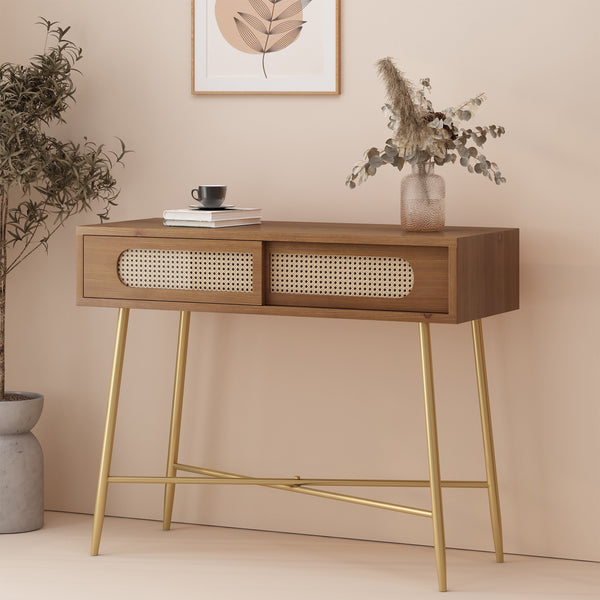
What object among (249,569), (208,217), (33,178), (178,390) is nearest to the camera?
(208,217)

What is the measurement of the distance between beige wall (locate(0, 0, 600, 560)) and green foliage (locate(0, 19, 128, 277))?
0.20 feet

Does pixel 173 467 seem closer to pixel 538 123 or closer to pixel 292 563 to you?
pixel 292 563

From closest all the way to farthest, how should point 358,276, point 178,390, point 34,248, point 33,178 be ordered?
point 358,276 < point 33,178 < point 178,390 < point 34,248

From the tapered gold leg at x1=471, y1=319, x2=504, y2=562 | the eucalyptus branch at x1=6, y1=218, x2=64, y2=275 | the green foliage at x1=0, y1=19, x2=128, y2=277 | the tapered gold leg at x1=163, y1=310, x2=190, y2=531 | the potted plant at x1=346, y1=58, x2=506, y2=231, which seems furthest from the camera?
the eucalyptus branch at x1=6, y1=218, x2=64, y2=275

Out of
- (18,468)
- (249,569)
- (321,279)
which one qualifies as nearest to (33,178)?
(18,468)

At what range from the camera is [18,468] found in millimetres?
3500

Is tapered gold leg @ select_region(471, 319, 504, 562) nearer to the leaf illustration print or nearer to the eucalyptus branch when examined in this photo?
the leaf illustration print

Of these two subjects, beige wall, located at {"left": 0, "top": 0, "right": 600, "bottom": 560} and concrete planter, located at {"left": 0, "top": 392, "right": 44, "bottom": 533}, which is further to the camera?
concrete planter, located at {"left": 0, "top": 392, "right": 44, "bottom": 533}

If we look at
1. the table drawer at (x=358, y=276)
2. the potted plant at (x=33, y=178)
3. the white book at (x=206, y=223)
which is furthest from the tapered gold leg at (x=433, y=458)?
the potted plant at (x=33, y=178)

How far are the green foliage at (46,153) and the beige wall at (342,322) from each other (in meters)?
0.06

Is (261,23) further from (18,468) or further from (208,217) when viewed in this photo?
(18,468)

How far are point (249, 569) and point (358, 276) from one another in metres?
0.87

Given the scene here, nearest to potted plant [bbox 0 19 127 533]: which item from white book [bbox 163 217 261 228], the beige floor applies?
the beige floor

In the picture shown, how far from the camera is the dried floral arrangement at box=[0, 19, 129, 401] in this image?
10.9 ft
